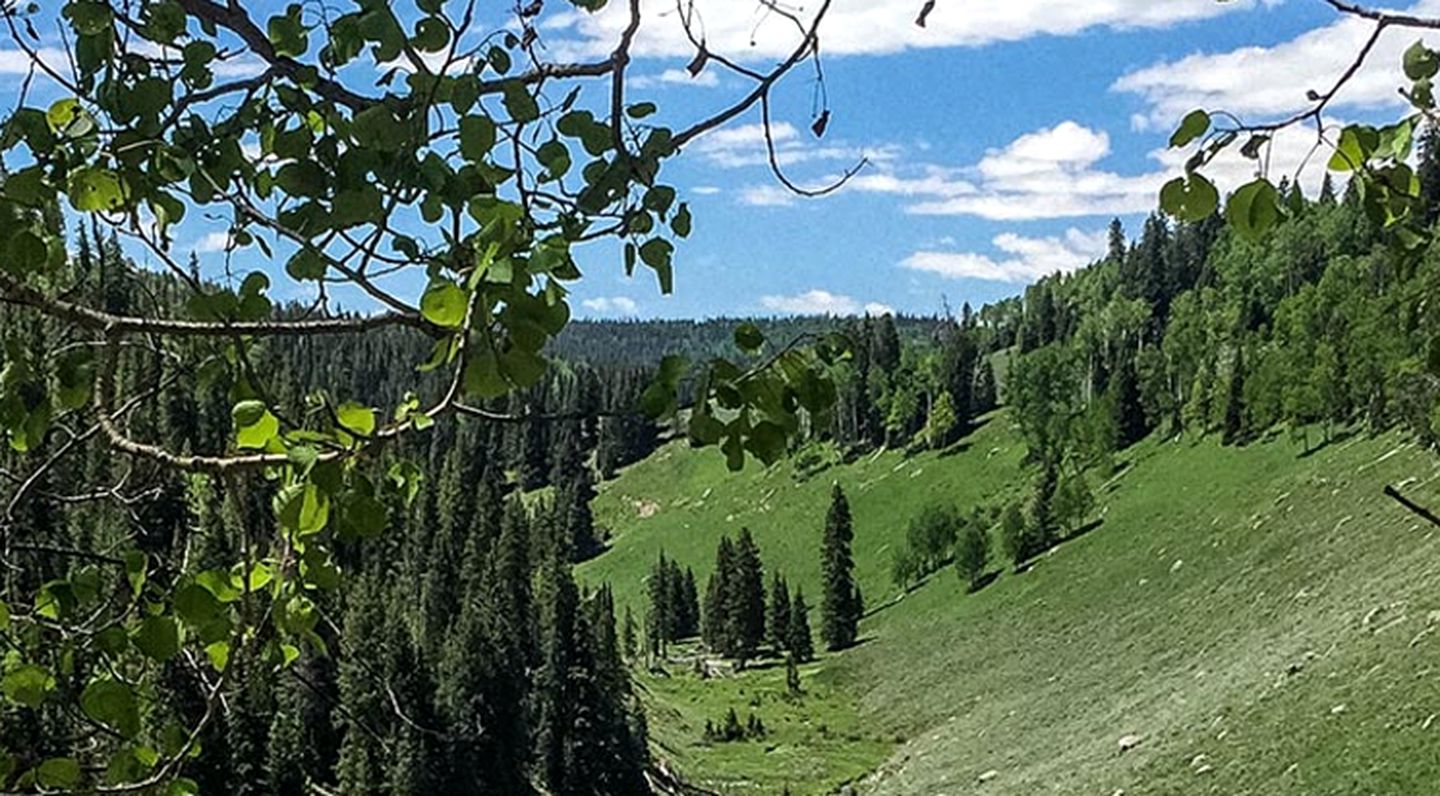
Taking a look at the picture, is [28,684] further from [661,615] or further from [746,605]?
[661,615]

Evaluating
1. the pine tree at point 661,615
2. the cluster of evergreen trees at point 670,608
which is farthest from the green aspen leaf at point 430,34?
the pine tree at point 661,615

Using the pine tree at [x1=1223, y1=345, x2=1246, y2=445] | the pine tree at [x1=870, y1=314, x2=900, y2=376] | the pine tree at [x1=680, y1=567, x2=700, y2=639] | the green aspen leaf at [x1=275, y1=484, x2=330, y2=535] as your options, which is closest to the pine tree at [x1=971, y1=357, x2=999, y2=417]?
the pine tree at [x1=870, y1=314, x2=900, y2=376]

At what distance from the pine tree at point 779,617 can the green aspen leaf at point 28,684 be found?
4488 inches

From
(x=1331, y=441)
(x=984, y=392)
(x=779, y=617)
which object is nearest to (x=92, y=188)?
(x=1331, y=441)

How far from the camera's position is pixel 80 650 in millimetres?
2225

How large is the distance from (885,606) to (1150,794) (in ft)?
254

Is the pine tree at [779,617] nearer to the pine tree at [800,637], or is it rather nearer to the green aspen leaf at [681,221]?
the pine tree at [800,637]

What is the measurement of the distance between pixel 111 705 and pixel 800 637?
111656 millimetres

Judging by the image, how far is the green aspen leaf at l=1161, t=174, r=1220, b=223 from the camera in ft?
5.91

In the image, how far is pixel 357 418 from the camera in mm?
1732

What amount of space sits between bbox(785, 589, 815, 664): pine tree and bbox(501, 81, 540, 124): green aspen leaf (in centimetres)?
10890

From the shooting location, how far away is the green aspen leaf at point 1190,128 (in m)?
1.79

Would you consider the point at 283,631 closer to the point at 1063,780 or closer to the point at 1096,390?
the point at 1063,780

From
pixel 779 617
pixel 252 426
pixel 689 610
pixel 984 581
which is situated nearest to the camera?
pixel 252 426
